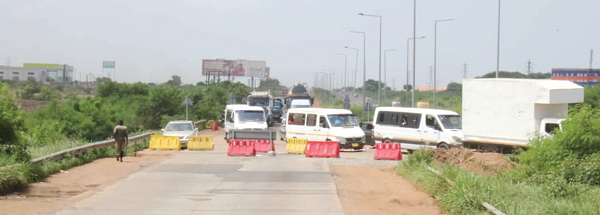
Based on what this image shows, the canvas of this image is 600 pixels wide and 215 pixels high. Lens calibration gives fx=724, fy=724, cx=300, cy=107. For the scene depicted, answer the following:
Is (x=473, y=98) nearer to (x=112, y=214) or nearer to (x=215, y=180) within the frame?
(x=215, y=180)

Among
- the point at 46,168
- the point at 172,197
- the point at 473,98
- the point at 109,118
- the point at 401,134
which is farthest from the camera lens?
the point at 109,118

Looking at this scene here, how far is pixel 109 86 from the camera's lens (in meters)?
71.4

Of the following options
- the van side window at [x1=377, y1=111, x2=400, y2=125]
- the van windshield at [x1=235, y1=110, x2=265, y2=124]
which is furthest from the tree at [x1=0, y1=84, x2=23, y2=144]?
the van windshield at [x1=235, y1=110, x2=265, y2=124]

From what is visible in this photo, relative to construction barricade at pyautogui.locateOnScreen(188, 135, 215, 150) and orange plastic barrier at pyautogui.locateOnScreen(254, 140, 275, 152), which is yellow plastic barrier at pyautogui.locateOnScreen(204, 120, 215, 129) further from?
orange plastic barrier at pyautogui.locateOnScreen(254, 140, 275, 152)

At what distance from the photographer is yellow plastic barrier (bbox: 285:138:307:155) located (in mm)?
31172

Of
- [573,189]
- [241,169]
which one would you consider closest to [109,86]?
[241,169]

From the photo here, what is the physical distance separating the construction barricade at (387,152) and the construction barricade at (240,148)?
5.04 meters

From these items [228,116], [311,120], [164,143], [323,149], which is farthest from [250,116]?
[323,149]

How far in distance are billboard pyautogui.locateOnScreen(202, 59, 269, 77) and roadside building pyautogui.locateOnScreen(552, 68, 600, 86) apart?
7835 centimetres

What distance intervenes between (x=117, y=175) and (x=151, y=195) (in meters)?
4.85

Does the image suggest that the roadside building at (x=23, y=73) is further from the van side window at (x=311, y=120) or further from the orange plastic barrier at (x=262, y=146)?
the orange plastic barrier at (x=262, y=146)

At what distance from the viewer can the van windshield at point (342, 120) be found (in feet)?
109

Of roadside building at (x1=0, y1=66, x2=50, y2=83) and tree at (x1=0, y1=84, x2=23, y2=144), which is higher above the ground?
roadside building at (x1=0, y1=66, x2=50, y2=83)

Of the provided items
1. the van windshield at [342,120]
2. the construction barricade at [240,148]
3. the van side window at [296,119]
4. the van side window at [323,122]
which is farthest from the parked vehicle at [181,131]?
the van windshield at [342,120]
